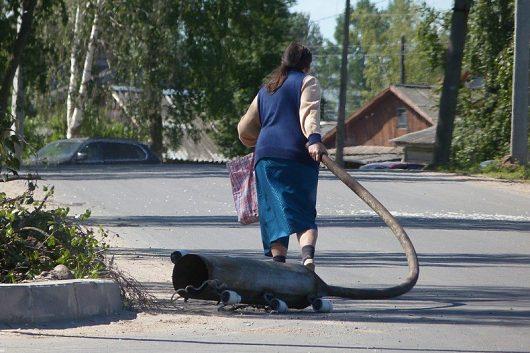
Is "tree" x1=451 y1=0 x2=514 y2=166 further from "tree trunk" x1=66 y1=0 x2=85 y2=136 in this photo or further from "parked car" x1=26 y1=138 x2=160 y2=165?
"tree trunk" x1=66 y1=0 x2=85 y2=136

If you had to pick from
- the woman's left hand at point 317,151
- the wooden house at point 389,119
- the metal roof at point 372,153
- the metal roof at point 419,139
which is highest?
the wooden house at point 389,119

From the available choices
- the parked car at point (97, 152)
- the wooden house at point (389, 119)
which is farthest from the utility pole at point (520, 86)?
the wooden house at point (389, 119)

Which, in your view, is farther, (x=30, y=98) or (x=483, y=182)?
(x=30, y=98)

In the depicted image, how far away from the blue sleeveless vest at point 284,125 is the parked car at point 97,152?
2090 centimetres

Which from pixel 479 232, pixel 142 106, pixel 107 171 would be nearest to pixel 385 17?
pixel 142 106

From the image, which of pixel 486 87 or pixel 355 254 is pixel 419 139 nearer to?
pixel 486 87

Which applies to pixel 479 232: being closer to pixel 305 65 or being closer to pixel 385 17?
pixel 305 65

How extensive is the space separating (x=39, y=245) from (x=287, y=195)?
184 cm

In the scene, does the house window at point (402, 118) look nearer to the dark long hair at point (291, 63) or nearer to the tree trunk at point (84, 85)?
the tree trunk at point (84, 85)

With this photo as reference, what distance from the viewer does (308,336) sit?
25.7 ft

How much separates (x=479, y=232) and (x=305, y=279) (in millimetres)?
6876

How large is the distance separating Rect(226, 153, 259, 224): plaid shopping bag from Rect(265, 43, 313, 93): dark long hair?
0.73 meters

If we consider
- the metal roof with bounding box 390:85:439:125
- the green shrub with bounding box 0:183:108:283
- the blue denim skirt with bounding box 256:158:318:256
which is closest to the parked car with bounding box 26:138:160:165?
the green shrub with bounding box 0:183:108:283

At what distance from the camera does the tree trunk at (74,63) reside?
145 feet
